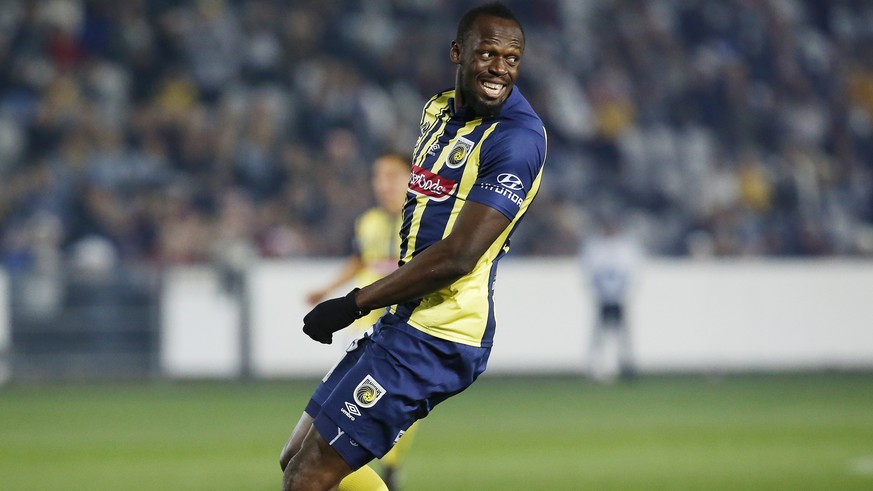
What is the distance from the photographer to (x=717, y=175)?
20.8m

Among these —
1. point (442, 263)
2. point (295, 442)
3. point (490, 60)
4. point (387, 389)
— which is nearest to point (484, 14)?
point (490, 60)

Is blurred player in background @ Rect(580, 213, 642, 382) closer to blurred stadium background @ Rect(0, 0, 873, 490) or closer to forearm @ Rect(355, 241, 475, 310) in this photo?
blurred stadium background @ Rect(0, 0, 873, 490)

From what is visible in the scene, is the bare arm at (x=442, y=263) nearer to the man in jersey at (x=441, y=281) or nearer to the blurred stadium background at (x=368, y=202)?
the man in jersey at (x=441, y=281)

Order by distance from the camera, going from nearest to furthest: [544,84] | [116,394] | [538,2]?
[116,394] → [544,84] → [538,2]

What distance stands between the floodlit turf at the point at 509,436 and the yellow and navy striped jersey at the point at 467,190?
4087mm

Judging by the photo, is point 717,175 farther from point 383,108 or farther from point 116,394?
point 116,394

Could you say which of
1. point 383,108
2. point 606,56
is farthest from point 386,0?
point 606,56

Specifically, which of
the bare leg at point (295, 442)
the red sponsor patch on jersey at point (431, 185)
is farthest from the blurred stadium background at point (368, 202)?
the red sponsor patch on jersey at point (431, 185)

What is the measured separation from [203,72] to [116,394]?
6.08 metres

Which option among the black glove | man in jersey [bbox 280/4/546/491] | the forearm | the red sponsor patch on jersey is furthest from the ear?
the black glove

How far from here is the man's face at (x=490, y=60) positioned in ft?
14.9

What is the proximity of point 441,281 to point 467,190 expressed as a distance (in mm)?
360

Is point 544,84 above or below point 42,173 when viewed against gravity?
above

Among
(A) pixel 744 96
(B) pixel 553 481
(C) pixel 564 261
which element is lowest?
(B) pixel 553 481
